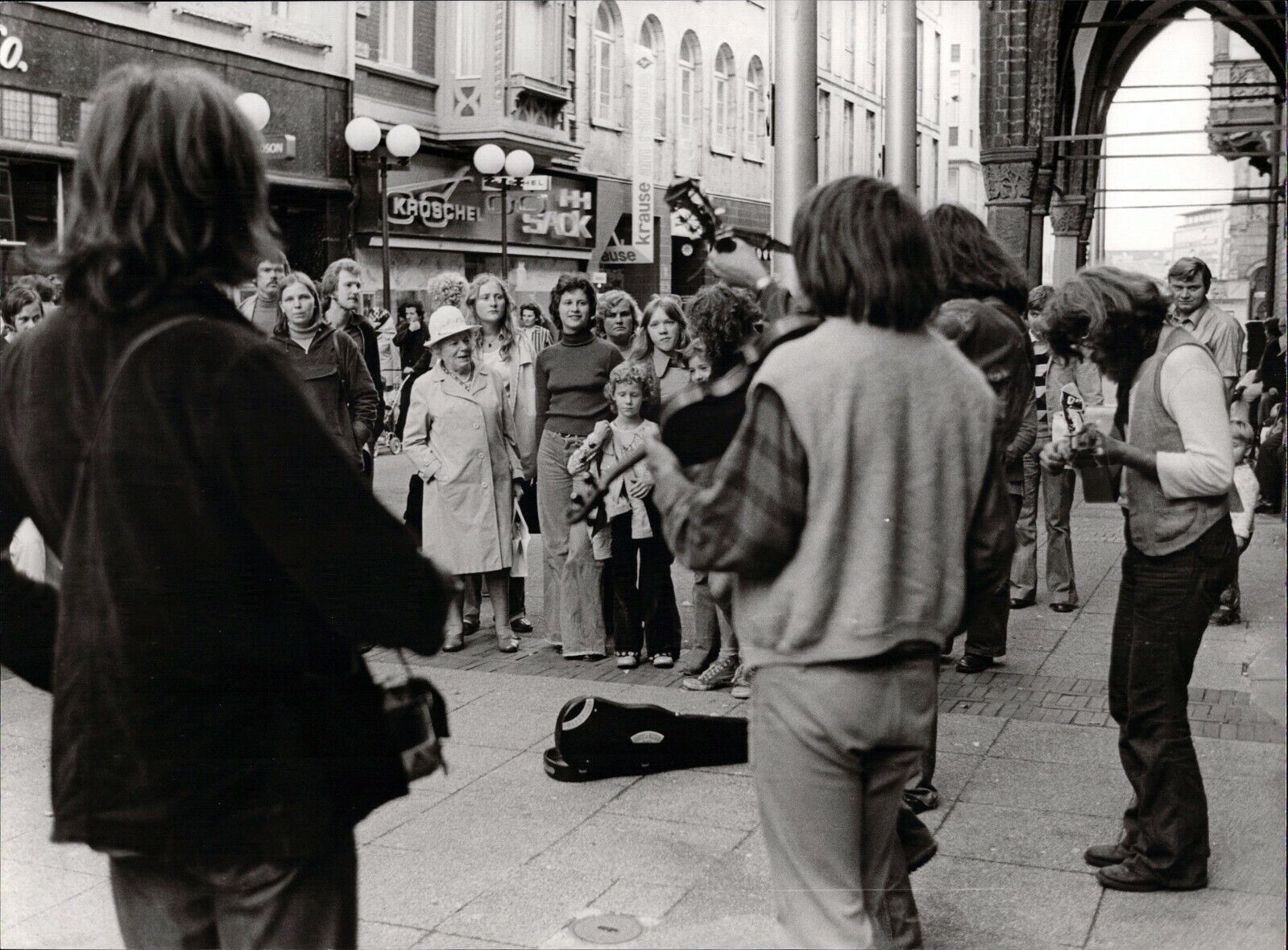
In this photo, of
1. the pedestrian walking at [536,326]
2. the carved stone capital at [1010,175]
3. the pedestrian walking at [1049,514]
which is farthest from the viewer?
the carved stone capital at [1010,175]

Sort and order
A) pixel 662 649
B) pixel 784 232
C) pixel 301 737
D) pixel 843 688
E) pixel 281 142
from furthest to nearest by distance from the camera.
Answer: pixel 662 649 → pixel 784 232 → pixel 843 688 → pixel 281 142 → pixel 301 737

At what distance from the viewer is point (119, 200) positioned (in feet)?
5.68

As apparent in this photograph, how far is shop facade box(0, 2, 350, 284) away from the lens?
1.96m

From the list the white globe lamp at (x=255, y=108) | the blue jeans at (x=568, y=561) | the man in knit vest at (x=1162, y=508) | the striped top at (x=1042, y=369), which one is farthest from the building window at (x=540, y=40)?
the striped top at (x=1042, y=369)

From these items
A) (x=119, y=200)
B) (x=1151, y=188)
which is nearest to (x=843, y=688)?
(x=119, y=200)

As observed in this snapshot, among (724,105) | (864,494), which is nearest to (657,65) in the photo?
(724,105)

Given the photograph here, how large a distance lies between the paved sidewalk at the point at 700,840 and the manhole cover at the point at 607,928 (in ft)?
0.10

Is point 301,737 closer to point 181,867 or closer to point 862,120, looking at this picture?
point 181,867

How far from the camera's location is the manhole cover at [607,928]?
3492mm

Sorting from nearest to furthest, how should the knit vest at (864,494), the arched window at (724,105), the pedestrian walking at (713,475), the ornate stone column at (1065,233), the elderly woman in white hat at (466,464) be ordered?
the knit vest at (864,494)
the pedestrian walking at (713,475)
the arched window at (724,105)
the elderly woman in white hat at (466,464)
the ornate stone column at (1065,233)

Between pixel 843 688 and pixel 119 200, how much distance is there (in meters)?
1.27

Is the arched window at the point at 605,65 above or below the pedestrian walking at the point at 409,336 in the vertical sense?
above

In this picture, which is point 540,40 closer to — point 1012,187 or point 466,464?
point 466,464

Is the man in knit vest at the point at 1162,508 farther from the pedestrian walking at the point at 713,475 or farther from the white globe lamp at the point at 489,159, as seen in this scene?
the white globe lamp at the point at 489,159
